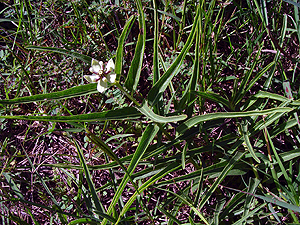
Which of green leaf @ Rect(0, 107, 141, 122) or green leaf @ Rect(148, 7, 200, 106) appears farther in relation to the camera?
green leaf @ Rect(148, 7, 200, 106)

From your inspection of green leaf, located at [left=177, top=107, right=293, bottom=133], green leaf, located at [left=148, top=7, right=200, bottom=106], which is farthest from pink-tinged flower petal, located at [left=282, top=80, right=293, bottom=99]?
green leaf, located at [left=148, top=7, right=200, bottom=106]

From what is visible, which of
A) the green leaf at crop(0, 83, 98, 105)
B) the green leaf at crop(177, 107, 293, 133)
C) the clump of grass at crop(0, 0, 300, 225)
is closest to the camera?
the green leaf at crop(0, 83, 98, 105)

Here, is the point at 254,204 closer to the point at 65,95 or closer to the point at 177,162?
the point at 177,162

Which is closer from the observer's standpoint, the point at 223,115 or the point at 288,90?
the point at 223,115

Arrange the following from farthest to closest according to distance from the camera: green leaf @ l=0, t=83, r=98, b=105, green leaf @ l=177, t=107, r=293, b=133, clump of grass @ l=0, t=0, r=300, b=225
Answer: clump of grass @ l=0, t=0, r=300, b=225, green leaf @ l=177, t=107, r=293, b=133, green leaf @ l=0, t=83, r=98, b=105

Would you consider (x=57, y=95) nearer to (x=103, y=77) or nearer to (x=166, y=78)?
(x=103, y=77)

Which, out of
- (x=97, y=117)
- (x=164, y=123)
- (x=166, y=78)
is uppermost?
(x=166, y=78)

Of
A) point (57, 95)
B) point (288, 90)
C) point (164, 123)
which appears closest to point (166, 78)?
point (164, 123)

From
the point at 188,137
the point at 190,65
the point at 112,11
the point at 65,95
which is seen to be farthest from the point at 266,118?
the point at 112,11

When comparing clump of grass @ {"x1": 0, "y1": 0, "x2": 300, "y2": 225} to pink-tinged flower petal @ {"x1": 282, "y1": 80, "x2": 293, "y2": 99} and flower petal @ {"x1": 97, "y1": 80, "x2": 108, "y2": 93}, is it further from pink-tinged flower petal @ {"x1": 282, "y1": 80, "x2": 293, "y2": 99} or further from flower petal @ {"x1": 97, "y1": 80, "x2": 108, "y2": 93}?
flower petal @ {"x1": 97, "y1": 80, "x2": 108, "y2": 93}
